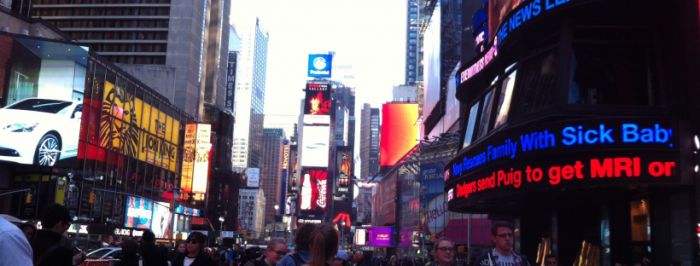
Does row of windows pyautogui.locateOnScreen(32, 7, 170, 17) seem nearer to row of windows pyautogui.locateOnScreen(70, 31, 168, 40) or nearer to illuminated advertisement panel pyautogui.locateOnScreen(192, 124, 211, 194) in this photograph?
row of windows pyautogui.locateOnScreen(70, 31, 168, 40)

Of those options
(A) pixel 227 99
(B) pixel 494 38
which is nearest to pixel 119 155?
(B) pixel 494 38

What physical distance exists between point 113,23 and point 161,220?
43399 mm

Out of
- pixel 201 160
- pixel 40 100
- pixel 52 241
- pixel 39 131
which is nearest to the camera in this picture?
pixel 52 241

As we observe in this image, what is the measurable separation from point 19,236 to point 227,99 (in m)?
148

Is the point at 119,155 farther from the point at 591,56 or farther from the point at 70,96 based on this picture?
the point at 591,56

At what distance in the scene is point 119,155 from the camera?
2047 inches

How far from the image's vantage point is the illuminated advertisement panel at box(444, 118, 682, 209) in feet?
42.5

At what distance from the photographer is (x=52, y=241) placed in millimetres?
5605

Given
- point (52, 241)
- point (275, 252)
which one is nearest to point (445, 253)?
point (275, 252)

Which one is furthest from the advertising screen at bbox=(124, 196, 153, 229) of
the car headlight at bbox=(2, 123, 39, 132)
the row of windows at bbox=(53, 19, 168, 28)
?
the row of windows at bbox=(53, 19, 168, 28)

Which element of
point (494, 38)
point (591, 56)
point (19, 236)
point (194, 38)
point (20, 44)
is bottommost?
point (19, 236)

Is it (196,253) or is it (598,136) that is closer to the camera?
(196,253)

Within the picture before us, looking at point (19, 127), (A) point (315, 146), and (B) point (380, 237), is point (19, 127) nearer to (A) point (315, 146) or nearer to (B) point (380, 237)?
(B) point (380, 237)

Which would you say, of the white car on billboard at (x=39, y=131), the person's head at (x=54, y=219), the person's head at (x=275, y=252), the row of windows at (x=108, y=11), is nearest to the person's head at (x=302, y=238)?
the person's head at (x=54, y=219)
